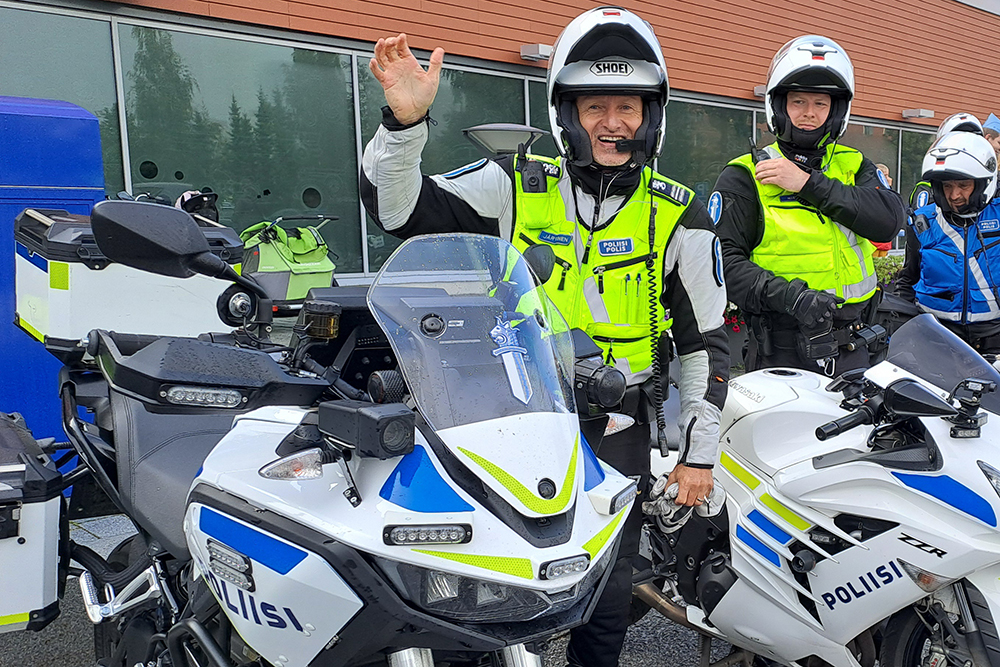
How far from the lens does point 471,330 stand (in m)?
1.50

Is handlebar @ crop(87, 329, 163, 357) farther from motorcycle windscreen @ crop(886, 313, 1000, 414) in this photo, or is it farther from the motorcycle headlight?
motorcycle windscreen @ crop(886, 313, 1000, 414)

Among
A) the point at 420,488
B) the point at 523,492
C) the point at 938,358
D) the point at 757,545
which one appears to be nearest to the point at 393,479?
the point at 420,488

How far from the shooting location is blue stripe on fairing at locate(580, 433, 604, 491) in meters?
1.48

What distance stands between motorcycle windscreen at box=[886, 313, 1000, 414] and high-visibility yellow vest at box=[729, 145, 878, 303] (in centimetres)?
84

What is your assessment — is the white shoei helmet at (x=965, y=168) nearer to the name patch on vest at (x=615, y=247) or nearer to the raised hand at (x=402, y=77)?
the name patch on vest at (x=615, y=247)

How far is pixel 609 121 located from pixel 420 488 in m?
1.29

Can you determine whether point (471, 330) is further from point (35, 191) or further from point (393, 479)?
point (35, 191)

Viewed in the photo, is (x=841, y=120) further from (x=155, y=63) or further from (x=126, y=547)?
(x=155, y=63)

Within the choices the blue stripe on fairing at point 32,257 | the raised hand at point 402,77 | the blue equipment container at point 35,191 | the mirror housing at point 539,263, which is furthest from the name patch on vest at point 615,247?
the blue equipment container at point 35,191

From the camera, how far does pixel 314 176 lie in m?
7.24

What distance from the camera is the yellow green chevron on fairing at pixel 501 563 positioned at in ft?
4.15

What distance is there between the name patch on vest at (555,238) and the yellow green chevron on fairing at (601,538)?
35.3 inches

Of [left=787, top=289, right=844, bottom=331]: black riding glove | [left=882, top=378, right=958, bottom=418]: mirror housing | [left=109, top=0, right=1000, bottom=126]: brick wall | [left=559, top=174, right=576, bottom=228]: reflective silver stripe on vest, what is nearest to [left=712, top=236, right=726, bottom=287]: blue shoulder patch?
[left=559, top=174, right=576, bottom=228]: reflective silver stripe on vest

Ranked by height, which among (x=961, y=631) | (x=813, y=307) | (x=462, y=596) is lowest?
(x=961, y=631)
